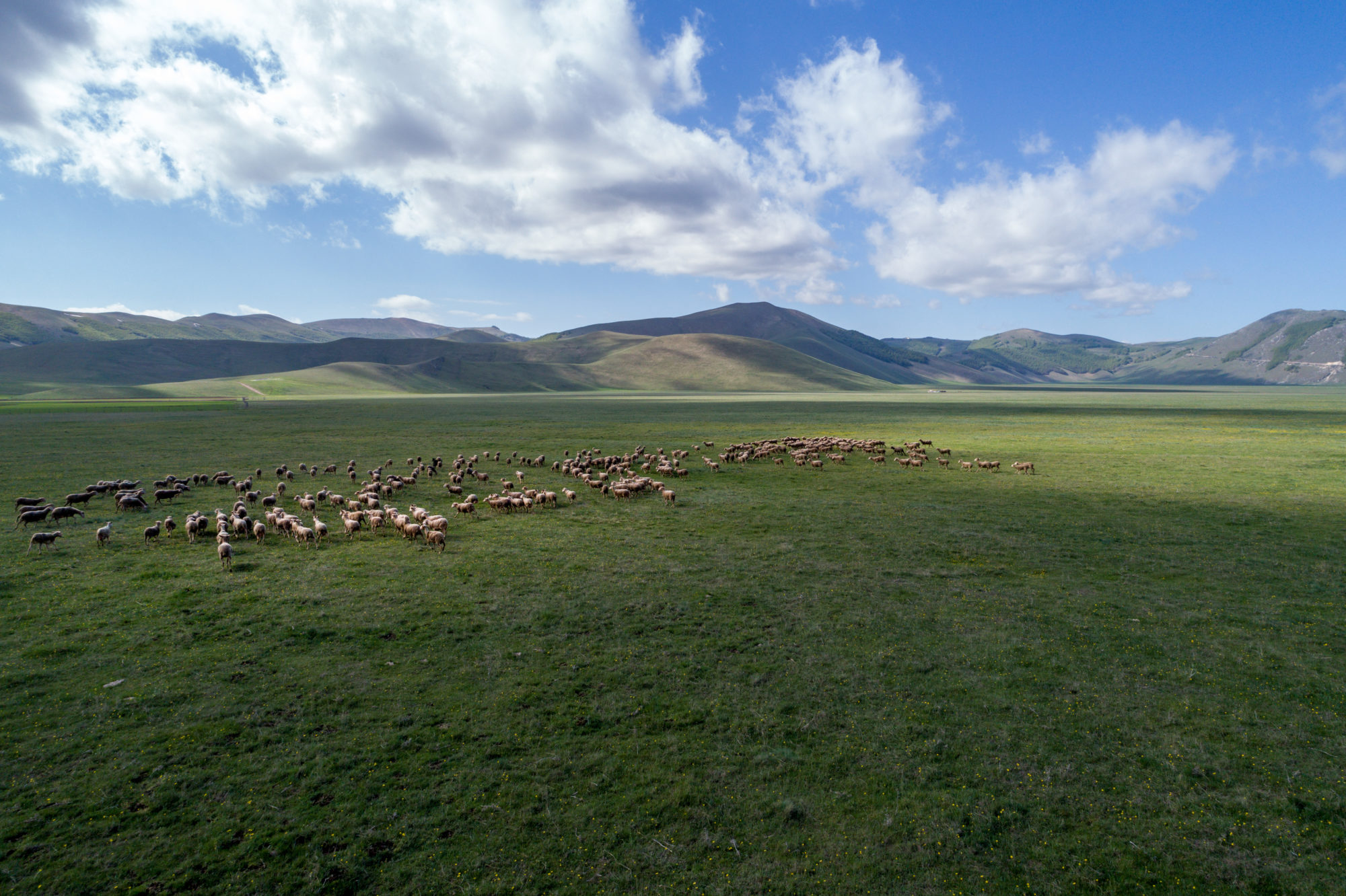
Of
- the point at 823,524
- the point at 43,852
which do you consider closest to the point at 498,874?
the point at 43,852

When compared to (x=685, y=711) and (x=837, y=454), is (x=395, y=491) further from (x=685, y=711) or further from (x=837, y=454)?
(x=837, y=454)

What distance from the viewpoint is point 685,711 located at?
9.95 metres

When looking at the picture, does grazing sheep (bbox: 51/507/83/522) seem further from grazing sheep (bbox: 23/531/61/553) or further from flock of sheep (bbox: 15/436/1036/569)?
grazing sheep (bbox: 23/531/61/553)

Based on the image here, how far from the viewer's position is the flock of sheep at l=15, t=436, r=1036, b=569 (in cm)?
1997

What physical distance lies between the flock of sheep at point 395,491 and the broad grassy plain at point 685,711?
108cm

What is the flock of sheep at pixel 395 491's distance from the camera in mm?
19969

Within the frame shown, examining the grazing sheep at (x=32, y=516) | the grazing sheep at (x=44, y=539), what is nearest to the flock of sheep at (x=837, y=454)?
the grazing sheep at (x=44, y=539)

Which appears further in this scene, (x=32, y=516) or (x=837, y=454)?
(x=837, y=454)

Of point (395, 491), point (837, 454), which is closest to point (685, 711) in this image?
point (395, 491)

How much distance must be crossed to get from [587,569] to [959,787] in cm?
1092

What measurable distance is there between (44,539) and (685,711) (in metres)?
21.4

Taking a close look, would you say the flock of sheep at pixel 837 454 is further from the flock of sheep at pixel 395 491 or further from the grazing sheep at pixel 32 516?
the grazing sheep at pixel 32 516

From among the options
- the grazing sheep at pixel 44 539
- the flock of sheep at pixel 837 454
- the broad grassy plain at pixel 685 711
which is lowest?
the broad grassy plain at pixel 685 711

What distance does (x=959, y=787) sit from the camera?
27.0 ft
